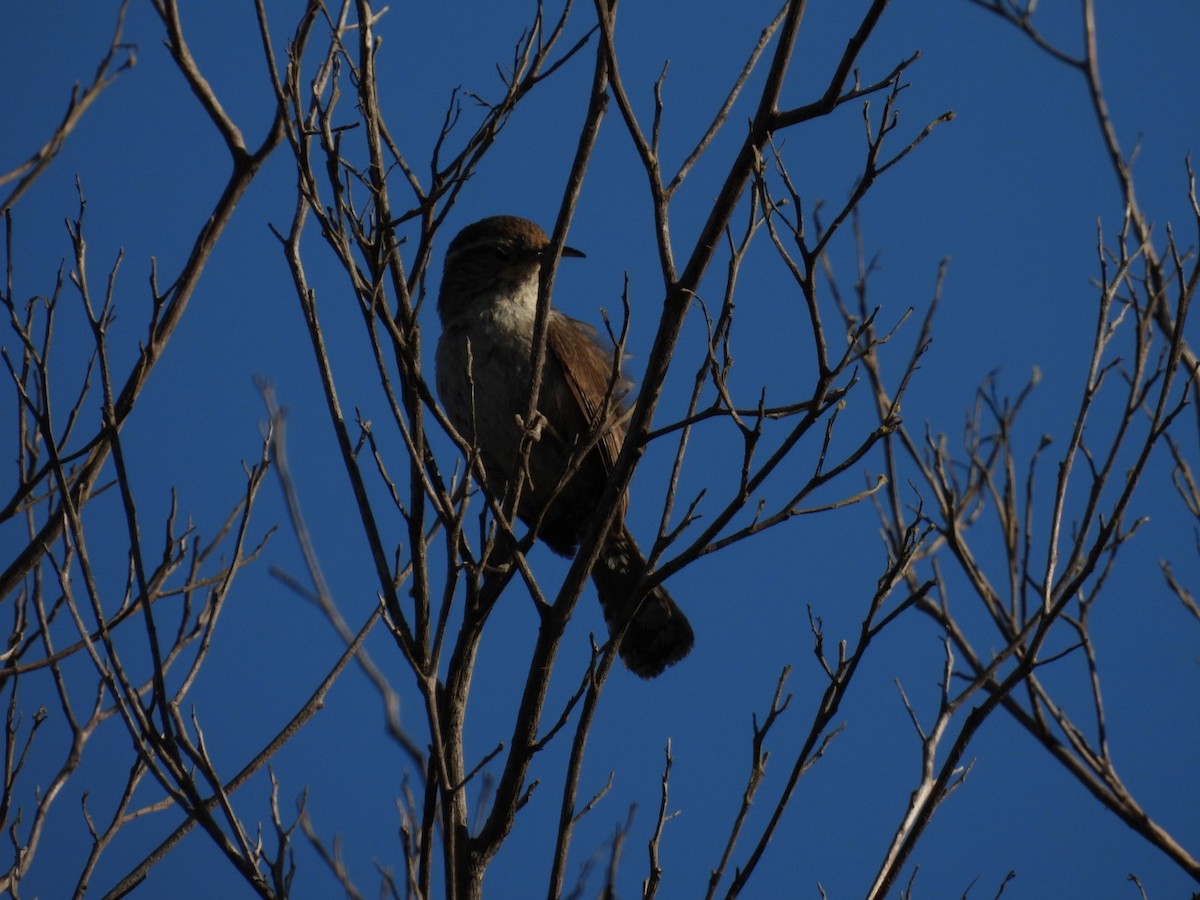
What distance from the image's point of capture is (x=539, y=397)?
504cm

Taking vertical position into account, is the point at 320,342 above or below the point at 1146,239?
below

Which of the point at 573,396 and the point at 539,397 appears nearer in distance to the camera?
the point at 539,397

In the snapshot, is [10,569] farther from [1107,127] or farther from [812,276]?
[1107,127]

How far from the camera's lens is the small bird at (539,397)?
523cm

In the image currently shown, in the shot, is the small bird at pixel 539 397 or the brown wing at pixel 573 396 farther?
the brown wing at pixel 573 396

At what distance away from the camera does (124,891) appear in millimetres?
3000

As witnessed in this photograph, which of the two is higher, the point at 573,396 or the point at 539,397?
the point at 573,396

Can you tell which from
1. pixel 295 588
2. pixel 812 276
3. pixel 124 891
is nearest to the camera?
pixel 812 276

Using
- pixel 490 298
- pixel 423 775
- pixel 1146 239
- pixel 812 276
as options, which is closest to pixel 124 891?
Result: pixel 423 775

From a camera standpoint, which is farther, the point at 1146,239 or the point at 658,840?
the point at 1146,239

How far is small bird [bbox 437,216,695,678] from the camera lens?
17.2 ft

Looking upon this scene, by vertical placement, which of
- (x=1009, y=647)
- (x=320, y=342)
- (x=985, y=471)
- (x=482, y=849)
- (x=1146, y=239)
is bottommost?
(x=482, y=849)

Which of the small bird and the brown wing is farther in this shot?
the brown wing

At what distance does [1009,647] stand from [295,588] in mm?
2083
